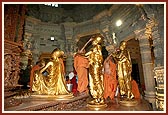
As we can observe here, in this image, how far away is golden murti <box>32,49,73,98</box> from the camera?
174 inches

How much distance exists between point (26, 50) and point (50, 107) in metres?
7.11

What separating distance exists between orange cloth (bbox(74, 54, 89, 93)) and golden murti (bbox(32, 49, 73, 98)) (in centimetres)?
70

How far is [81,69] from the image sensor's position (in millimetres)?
5414

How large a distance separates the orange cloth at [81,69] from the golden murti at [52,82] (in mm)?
697

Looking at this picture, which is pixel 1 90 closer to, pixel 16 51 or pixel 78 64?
pixel 16 51

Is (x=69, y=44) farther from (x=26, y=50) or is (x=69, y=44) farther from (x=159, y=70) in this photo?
(x=159, y=70)

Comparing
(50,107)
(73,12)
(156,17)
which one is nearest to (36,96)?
(50,107)

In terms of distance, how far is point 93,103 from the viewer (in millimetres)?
4215

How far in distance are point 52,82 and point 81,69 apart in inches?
49.5

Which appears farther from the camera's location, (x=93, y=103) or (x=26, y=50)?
(x=26, y=50)

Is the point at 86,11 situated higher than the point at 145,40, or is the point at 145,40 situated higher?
the point at 86,11

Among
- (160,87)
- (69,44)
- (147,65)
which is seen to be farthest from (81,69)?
(69,44)

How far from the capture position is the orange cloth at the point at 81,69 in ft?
17.2

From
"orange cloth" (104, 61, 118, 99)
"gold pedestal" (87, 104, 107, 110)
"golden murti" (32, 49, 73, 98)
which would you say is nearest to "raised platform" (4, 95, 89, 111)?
"golden murti" (32, 49, 73, 98)
